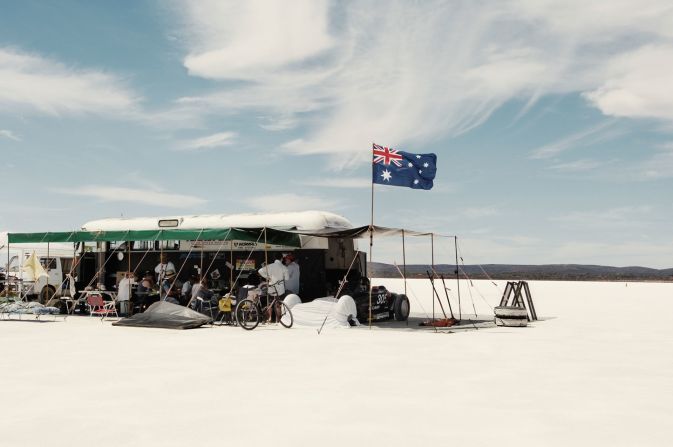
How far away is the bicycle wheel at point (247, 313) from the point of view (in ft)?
53.9

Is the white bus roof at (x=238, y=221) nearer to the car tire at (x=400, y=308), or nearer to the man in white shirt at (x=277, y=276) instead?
the man in white shirt at (x=277, y=276)

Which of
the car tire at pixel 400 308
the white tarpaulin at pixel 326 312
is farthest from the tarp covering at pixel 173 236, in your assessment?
the car tire at pixel 400 308

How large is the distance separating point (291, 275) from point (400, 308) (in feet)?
11.6

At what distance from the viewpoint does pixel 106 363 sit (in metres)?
10.7

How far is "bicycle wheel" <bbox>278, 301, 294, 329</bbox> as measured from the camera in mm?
17000

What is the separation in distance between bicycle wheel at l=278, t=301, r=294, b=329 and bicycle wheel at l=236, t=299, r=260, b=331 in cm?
78

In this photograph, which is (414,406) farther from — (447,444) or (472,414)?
(447,444)

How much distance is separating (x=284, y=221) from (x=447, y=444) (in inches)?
568

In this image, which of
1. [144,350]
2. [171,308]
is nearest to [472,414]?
[144,350]

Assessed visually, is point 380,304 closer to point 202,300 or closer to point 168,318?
point 202,300

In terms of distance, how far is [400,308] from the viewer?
64.7 ft

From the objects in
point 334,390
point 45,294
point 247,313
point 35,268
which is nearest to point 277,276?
point 247,313

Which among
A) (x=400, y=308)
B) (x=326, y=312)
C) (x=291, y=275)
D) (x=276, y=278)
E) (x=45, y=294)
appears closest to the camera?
(x=326, y=312)

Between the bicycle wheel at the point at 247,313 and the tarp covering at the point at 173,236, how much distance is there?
2.02 meters
